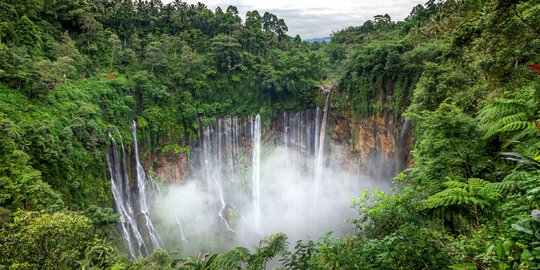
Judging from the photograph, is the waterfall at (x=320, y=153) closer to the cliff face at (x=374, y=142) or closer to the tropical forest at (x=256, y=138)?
the tropical forest at (x=256, y=138)

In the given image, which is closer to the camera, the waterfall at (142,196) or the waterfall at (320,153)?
the waterfall at (142,196)

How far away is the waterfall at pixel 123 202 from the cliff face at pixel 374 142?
632 inches

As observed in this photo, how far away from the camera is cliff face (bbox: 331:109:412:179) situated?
18.6 metres

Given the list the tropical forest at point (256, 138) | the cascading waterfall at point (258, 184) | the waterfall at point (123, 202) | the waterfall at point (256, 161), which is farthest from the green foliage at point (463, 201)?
the waterfall at point (256, 161)

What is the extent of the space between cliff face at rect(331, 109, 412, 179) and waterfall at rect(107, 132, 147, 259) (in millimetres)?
16059

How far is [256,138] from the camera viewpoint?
87.1ft

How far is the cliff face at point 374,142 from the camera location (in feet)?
60.9

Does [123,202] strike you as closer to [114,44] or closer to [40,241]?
[40,241]

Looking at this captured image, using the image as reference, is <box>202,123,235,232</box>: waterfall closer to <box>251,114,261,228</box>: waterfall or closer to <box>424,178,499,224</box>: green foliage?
<box>251,114,261,228</box>: waterfall

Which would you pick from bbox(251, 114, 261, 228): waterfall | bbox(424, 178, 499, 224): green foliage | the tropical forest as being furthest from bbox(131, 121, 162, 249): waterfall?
bbox(424, 178, 499, 224): green foliage

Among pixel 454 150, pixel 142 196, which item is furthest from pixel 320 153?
pixel 454 150

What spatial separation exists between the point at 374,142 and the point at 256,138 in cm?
1004

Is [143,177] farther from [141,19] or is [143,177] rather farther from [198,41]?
[141,19]

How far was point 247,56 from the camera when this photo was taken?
26.7 metres
